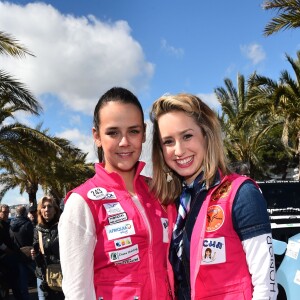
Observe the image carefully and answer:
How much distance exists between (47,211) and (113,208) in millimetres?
4379

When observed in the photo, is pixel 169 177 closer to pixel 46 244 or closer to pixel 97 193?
pixel 97 193

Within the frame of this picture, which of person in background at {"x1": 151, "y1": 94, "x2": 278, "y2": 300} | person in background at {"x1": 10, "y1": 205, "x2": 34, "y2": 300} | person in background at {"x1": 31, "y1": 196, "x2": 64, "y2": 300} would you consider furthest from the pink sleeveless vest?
person in background at {"x1": 10, "y1": 205, "x2": 34, "y2": 300}

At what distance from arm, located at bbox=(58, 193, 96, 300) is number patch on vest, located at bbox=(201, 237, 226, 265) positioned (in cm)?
50

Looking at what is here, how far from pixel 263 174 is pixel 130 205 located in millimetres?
34122

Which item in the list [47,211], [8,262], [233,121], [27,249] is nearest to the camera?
[47,211]

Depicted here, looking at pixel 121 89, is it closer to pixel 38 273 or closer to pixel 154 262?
pixel 154 262

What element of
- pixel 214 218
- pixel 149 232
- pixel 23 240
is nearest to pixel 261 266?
pixel 214 218

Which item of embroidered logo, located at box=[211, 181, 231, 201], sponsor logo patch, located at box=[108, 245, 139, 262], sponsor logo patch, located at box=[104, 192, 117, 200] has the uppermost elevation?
sponsor logo patch, located at box=[104, 192, 117, 200]

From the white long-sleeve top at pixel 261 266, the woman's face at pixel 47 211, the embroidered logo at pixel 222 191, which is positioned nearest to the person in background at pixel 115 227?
the embroidered logo at pixel 222 191

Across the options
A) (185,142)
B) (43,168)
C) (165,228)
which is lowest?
(165,228)

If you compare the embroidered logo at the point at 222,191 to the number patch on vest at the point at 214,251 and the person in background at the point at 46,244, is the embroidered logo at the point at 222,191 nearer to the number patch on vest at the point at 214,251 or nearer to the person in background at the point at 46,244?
the number patch on vest at the point at 214,251

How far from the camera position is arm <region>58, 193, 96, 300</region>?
1795 mm

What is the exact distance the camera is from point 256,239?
1706 mm

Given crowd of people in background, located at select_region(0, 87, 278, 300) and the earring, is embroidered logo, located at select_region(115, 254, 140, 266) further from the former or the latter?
the earring
